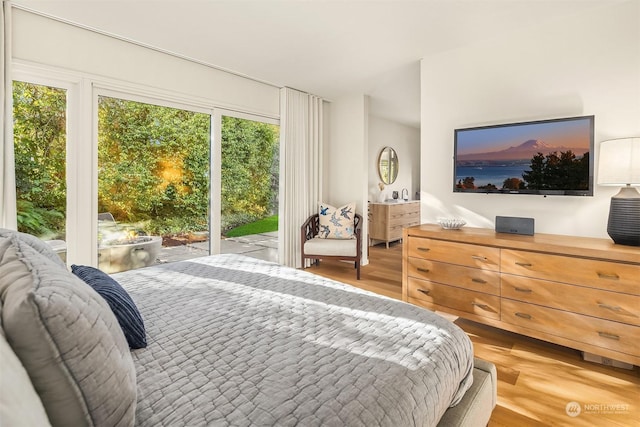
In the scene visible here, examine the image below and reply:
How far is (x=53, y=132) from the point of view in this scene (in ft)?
9.19

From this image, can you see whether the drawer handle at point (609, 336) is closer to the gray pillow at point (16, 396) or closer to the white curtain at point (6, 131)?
the gray pillow at point (16, 396)

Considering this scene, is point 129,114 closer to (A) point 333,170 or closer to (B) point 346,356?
(A) point 333,170

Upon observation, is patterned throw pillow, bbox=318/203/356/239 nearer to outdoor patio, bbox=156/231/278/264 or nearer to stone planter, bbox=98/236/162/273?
outdoor patio, bbox=156/231/278/264

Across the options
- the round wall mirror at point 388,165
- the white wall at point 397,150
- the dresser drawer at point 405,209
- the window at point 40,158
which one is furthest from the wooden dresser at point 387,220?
the window at point 40,158

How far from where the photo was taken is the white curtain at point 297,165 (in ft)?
Result: 14.8

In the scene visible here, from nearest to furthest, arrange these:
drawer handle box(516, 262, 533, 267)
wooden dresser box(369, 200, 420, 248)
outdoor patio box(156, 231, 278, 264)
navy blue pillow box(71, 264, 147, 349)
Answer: navy blue pillow box(71, 264, 147, 349)
drawer handle box(516, 262, 533, 267)
outdoor patio box(156, 231, 278, 264)
wooden dresser box(369, 200, 420, 248)

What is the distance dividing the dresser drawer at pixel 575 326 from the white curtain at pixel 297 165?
2864 millimetres

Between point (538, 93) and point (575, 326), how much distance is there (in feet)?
6.37

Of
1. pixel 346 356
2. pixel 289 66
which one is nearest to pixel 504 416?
pixel 346 356

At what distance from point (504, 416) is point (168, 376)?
174 centimetres

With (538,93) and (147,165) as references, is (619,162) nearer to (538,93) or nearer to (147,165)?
(538,93)

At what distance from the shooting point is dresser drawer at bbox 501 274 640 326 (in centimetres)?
202

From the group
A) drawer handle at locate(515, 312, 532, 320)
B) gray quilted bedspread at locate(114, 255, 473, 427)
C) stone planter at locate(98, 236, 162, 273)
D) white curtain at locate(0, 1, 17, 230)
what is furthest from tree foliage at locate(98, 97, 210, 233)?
drawer handle at locate(515, 312, 532, 320)

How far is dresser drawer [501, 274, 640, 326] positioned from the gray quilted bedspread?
140 cm
